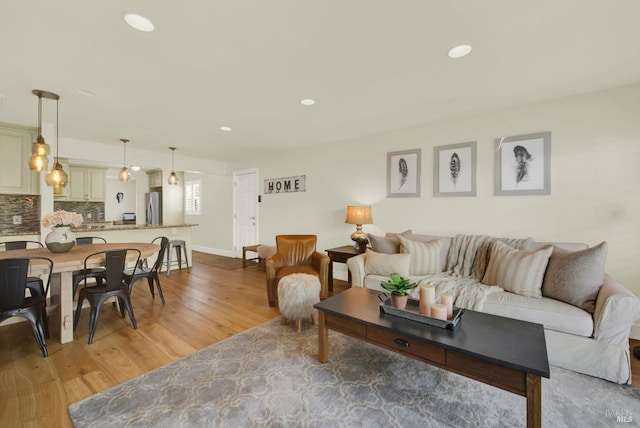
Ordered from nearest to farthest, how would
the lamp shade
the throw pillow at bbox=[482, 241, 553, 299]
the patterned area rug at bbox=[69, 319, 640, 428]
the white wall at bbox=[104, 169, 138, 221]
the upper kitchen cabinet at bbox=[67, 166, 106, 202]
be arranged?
the patterned area rug at bbox=[69, 319, 640, 428], the throw pillow at bbox=[482, 241, 553, 299], the lamp shade, the upper kitchen cabinet at bbox=[67, 166, 106, 202], the white wall at bbox=[104, 169, 138, 221]

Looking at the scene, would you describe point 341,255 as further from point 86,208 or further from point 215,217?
point 86,208

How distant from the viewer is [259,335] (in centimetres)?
265

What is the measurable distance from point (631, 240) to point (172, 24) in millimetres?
4245

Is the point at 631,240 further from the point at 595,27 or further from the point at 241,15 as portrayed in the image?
the point at 241,15

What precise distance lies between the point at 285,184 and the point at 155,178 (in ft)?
14.6

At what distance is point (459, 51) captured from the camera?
2.04 meters

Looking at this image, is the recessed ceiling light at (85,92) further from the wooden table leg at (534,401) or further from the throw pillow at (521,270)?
the throw pillow at (521,270)

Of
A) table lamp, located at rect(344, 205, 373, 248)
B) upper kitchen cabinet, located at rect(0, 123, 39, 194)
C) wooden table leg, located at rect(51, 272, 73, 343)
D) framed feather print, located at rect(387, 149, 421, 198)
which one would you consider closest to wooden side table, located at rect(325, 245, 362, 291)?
table lamp, located at rect(344, 205, 373, 248)

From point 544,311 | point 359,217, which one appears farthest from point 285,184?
point 544,311

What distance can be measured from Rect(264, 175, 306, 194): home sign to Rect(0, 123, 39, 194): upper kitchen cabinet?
340 cm

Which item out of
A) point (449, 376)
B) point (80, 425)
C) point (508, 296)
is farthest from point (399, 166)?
point (80, 425)

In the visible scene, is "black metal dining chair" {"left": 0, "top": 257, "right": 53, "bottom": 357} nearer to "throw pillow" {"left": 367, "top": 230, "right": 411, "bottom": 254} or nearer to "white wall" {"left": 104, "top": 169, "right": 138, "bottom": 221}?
"throw pillow" {"left": 367, "top": 230, "right": 411, "bottom": 254}

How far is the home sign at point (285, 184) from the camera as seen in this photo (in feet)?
17.0

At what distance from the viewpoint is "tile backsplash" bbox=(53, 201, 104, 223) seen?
632cm
